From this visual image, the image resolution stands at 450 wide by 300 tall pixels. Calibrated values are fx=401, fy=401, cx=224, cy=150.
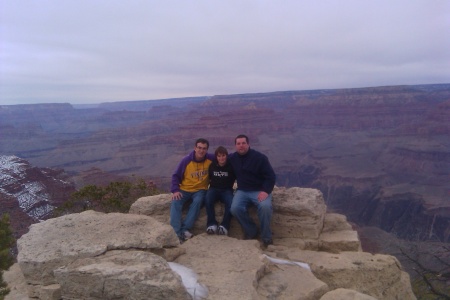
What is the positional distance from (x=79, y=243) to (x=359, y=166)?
62.9m

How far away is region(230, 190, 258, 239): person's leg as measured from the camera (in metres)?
6.53

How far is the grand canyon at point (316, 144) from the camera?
141 feet

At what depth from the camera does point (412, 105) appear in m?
90.9

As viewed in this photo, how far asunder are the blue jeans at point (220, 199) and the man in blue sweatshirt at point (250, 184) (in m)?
0.20

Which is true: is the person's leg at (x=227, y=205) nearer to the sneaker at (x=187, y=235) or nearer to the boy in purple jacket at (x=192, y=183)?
the boy in purple jacket at (x=192, y=183)

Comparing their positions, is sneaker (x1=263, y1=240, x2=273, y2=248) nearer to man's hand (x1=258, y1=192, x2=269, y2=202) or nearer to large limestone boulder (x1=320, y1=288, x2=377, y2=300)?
man's hand (x1=258, y1=192, x2=269, y2=202)

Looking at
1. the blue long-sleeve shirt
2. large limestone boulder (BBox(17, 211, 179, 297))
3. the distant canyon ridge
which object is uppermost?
Answer: the blue long-sleeve shirt

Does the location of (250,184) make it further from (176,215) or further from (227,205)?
(176,215)

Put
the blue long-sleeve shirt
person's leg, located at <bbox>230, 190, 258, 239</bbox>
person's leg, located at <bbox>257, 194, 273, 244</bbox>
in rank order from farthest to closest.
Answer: the blue long-sleeve shirt, person's leg, located at <bbox>230, 190, 258, 239</bbox>, person's leg, located at <bbox>257, 194, 273, 244</bbox>

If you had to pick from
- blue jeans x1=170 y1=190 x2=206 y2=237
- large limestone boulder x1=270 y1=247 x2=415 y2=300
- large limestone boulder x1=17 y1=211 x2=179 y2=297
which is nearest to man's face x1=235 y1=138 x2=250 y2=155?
blue jeans x1=170 y1=190 x2=206 y2=237

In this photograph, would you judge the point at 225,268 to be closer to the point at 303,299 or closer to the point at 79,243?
the point at 303,299

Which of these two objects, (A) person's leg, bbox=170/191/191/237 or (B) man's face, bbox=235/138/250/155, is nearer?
(B) man's face, bbox=235/138/250/155

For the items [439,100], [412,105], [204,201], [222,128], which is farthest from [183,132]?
[204,201]

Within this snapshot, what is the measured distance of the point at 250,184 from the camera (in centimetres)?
669
